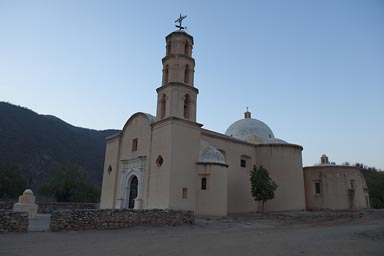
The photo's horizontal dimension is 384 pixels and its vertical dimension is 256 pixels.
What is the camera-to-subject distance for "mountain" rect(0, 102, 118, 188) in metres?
62.3

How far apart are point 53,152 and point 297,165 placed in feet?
197

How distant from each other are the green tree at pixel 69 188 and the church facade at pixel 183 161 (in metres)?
14.8

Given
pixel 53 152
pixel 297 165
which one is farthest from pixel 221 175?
pixel 53 152

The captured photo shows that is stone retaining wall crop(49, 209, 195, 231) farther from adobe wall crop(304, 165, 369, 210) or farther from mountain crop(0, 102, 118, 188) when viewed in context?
mountain crop(0, 102, 118, 188)

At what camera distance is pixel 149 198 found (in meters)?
19.4

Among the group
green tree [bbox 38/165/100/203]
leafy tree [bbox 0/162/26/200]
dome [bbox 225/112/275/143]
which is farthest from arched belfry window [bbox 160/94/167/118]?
leafy tree [bbox 0/162/26/200]

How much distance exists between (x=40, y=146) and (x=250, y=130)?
A: 56.2 meters

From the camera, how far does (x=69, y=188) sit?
3691 cm

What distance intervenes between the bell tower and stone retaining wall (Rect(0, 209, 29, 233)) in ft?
34.3

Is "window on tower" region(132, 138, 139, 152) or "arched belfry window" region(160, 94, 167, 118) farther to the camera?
"window on tower" region(132, 138, 139, 152)

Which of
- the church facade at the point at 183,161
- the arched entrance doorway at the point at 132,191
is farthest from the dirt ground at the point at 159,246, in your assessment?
the arched entrance doorway at the point at 132,191

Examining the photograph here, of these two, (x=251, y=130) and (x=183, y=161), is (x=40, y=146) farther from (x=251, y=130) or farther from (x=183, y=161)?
(x=183, y=161)

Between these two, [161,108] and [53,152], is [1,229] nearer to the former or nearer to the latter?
[161,108]

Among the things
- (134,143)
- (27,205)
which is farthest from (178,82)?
(27,205)
